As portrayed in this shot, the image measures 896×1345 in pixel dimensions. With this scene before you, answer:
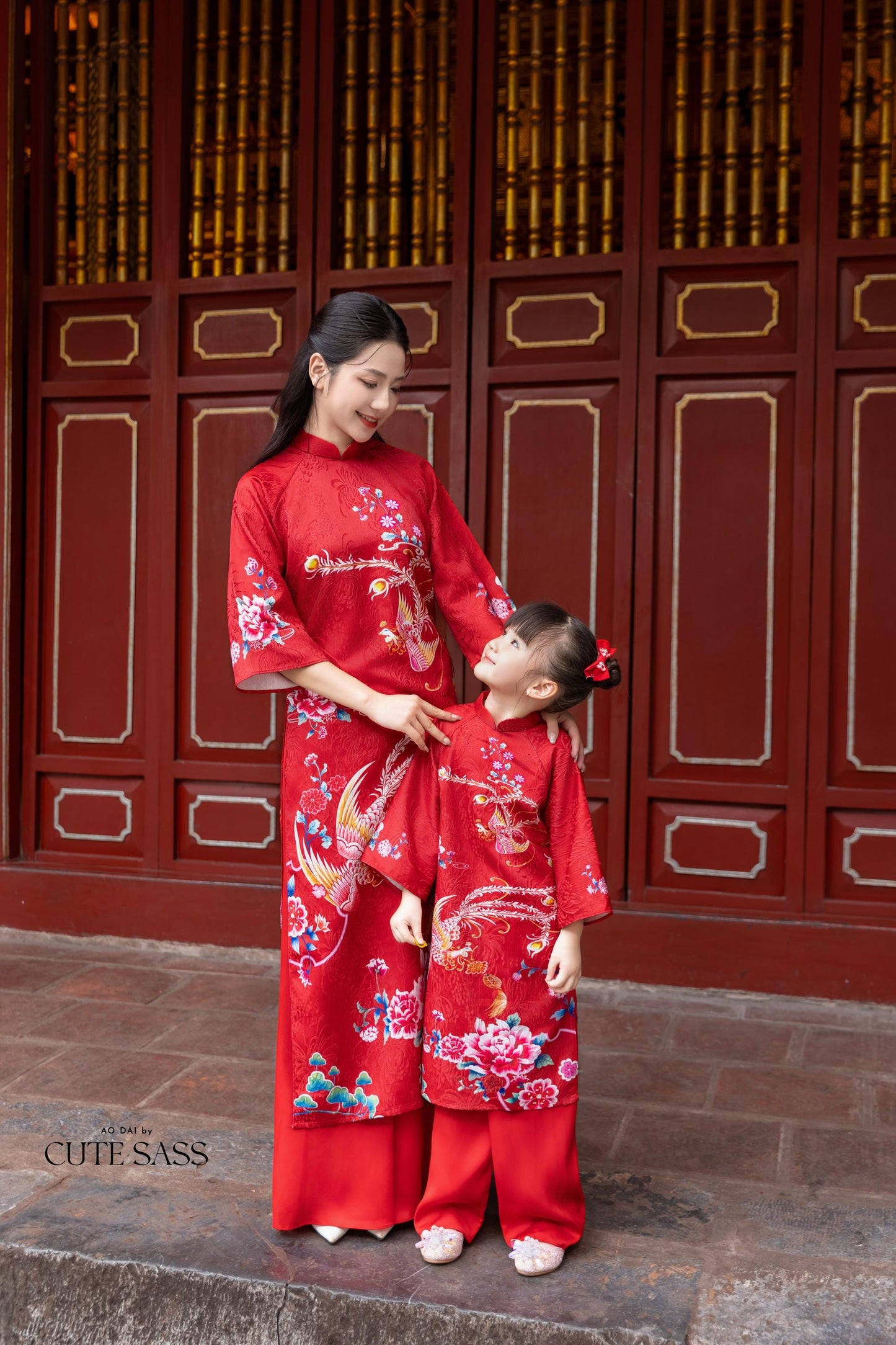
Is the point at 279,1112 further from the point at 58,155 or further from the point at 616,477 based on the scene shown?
the point at 58,155

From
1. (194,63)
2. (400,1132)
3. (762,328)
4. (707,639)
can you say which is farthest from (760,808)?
(194,63)

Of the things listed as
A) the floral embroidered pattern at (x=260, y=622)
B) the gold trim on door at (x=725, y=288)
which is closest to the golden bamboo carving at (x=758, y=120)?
the gold trim on door at (x=725, y=288)

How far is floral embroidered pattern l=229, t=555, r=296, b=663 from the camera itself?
223cm

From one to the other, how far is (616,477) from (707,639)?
0.63m

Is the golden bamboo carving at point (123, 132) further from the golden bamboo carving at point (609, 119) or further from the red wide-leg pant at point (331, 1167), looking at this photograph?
the red wide-leg pant at point (331, 1167)

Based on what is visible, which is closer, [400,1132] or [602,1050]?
[400,1132]

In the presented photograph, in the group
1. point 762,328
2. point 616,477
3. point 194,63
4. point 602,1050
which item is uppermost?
point 194,63

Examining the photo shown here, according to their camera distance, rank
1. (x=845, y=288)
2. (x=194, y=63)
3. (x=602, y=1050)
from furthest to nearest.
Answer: (x=194, y=63)
(x=845, y=288)
(x=602, y=1050)

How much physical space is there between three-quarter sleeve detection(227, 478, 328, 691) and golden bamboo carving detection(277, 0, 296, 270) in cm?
246

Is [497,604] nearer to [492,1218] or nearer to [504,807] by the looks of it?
[504,807]

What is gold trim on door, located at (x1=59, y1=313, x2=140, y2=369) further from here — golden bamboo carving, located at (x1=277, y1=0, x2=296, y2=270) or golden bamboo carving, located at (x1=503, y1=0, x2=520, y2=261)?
golden bamboo carving, located at (x1=503, y1=0, x2=520, y2=261)

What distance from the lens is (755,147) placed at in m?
4.01

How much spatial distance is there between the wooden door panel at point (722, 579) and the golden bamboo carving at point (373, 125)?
1.18m

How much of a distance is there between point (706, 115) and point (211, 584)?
2.34 metres
